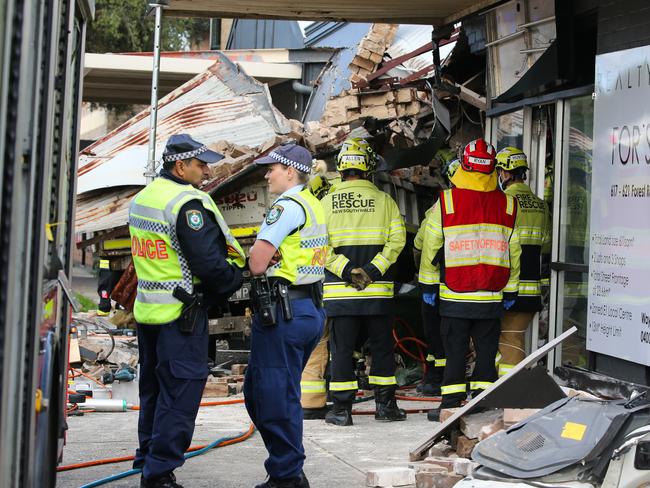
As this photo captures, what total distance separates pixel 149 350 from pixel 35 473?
207cm

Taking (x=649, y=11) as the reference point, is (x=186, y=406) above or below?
below

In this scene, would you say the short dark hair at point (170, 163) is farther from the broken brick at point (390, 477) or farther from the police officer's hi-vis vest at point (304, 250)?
the broken brick at point (390, 477)

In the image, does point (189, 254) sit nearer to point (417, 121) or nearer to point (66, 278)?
point (66, 278)

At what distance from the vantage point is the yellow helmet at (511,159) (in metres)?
9.57

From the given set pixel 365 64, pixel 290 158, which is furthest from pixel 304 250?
pixel 365 64

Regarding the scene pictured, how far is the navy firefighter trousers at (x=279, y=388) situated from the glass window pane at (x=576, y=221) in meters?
3.39

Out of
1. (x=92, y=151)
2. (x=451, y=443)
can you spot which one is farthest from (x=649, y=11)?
(x=92, y=151)

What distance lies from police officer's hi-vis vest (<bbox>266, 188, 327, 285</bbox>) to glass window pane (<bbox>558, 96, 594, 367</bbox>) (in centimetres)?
326

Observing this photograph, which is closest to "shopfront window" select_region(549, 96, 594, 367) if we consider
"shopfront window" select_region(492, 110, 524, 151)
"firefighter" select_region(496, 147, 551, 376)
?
"firefighter" select_region(496, 147, 551, 376)

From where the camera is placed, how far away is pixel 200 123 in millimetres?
13633

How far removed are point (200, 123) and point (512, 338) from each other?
585 cm

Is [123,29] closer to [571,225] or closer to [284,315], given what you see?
[571,225]

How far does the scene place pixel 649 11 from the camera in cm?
740

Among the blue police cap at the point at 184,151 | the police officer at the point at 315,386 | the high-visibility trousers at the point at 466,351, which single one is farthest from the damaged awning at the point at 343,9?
the blue police cap at the point at 184,151
